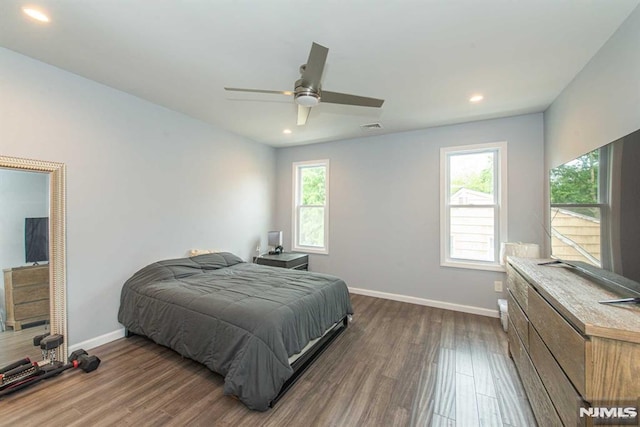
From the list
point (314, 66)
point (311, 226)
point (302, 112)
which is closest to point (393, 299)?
point (311, 226)

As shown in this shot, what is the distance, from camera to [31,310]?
237 centimetres

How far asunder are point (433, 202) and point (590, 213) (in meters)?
2.29

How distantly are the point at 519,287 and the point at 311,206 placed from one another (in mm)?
3525

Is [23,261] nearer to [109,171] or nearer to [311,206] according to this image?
[109,171]

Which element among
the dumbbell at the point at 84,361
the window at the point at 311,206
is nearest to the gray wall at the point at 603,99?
the window at the point at 311,206

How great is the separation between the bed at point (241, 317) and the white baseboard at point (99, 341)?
0.46 feet

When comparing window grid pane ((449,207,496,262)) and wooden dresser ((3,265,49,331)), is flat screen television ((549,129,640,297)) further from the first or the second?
wooden dresser ((3,265,49,331))

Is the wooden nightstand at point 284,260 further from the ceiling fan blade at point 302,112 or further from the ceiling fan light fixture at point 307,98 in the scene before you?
the ceiling fan light fixture at point 307,98

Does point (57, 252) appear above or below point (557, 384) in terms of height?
above

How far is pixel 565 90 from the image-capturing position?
267cm

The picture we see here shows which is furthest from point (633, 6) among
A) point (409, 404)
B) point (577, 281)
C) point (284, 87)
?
point (409, 404)

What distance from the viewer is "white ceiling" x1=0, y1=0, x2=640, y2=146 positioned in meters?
1.67

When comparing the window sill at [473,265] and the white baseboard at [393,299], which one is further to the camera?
the window sill at [473,265]

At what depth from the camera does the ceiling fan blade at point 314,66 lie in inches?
62.7
